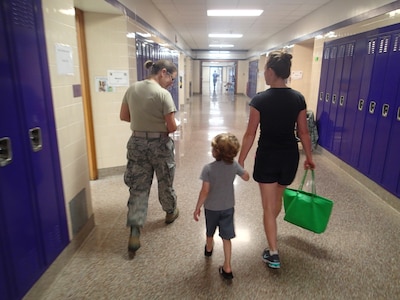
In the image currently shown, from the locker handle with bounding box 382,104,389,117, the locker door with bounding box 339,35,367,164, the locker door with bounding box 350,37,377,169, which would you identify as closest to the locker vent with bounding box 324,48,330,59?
the locker door with bounding box 339,35,367,164

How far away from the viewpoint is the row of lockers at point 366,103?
335cm

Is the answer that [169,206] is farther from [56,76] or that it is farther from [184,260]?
[56,76]

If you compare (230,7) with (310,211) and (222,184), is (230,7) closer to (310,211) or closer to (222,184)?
(310,211)

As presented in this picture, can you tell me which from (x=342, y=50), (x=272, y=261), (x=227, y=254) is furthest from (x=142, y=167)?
(x=342, y=50)

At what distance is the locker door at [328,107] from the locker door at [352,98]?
0.57m

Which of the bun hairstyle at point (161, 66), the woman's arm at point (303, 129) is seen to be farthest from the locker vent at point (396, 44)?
the bun hairstyle at point (161, 66)

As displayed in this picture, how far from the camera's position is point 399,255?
2432mm

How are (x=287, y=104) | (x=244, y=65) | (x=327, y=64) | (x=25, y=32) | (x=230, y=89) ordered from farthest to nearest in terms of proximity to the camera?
(x=230, y=89)
(x=244, y=65)
(x=327, y=64)
(x=287, y=104)
(x=25, y=32)

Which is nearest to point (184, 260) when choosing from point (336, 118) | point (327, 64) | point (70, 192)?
point (70, 192)

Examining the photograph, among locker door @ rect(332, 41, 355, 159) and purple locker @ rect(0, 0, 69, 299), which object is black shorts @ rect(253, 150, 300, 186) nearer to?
purple locker @ rect(0, 0, 69, 299)

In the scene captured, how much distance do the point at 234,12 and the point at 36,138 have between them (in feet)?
19.9

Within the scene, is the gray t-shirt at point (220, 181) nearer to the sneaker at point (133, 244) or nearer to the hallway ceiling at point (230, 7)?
the sneaker at point (133, 244)

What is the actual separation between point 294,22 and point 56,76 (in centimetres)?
740

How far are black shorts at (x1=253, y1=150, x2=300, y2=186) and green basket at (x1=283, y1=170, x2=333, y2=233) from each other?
0.28m
